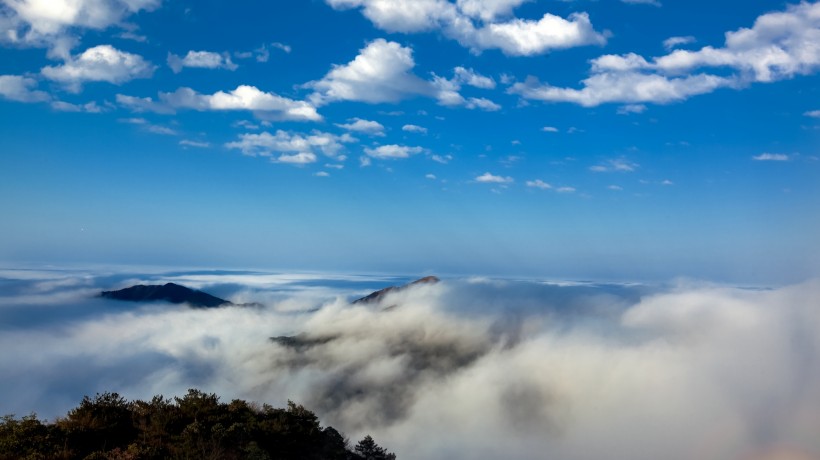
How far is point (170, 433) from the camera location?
2534 cm

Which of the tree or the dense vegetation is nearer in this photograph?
the dense vegetation

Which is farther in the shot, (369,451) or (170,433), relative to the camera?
(369,451)

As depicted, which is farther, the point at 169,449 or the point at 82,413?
the point at 82,413

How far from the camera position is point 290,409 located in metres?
31.9

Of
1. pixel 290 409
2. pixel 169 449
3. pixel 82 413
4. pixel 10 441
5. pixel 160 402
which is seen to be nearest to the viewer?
pixel 10 441

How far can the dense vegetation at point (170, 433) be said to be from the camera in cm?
2244

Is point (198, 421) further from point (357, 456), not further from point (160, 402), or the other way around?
point (357, 456)

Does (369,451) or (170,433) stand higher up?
(170,433)

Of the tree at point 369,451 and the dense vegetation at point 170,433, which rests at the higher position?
the dense vegetation at point 170,433

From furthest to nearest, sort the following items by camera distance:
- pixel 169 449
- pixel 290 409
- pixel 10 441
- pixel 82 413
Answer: pixel 290 409 → pixel 82 413 → pixel 169 449 → pixel 10 441

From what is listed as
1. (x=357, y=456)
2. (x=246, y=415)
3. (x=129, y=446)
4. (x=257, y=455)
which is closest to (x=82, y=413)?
(x=129, y=446)

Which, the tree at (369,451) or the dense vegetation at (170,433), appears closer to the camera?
the dense vegetation at (170,433)

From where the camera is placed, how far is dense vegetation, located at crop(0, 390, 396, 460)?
2244 cm

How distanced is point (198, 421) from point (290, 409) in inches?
260
